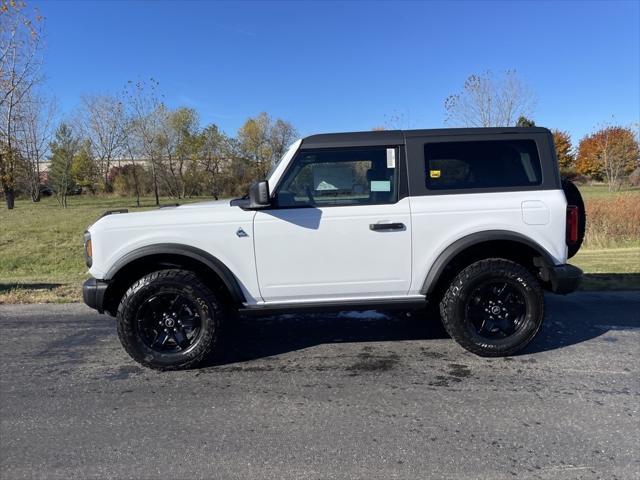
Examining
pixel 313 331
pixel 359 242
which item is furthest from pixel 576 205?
pixel 313 331

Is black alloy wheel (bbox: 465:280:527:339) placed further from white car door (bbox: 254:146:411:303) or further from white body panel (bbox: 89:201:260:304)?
white body panel (bbox: 89:201:260:304)

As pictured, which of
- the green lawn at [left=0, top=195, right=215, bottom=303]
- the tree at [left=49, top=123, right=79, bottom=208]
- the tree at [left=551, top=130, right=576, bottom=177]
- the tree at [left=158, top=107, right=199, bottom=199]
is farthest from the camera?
the tree at [left=551, top=130, right=576, bottom=177]

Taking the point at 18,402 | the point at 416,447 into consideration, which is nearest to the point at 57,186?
the point at 18,402

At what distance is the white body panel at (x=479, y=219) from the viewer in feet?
12.9

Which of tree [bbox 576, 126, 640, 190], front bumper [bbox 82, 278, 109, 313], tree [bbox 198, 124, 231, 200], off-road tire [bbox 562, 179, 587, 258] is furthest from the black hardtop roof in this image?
tree [bbox 576, 126, 640, 190]

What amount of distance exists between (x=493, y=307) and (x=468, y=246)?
636 mm

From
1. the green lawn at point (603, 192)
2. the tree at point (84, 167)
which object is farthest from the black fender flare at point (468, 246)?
the tree at point (84, 167)

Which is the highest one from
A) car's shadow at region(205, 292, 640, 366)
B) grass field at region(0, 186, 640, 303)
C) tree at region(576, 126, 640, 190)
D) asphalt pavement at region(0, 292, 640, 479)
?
tree at region(576, 126, 640, 190)

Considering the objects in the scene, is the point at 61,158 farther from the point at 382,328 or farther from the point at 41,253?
the point at 382,328

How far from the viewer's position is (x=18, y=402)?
3379 millimetres

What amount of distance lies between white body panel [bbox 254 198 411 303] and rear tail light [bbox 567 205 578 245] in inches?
56.4

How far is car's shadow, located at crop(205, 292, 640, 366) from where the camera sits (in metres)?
4.41

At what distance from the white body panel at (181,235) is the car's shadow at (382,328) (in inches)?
38.8

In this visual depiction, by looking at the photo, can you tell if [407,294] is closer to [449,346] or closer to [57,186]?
[449,346]
